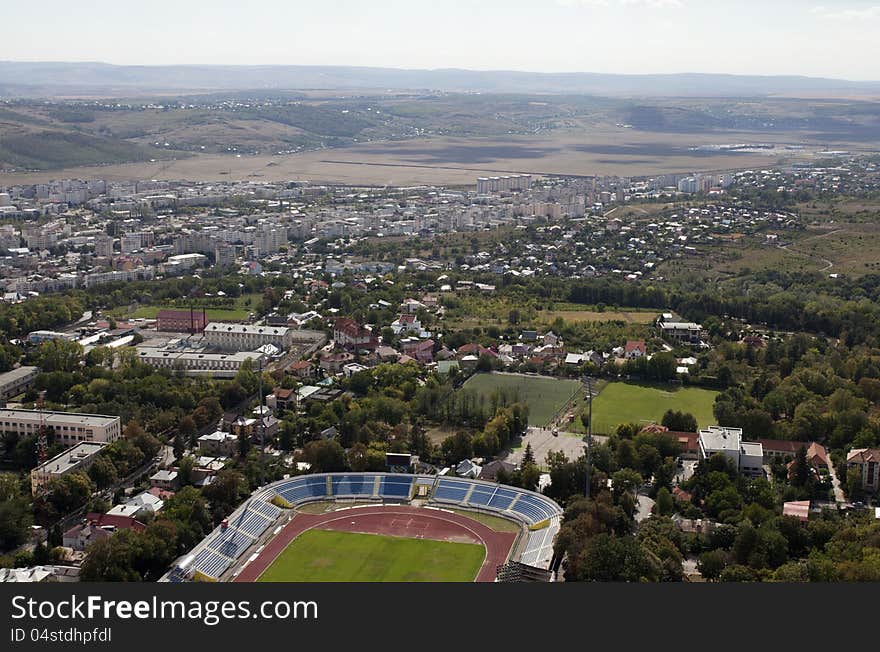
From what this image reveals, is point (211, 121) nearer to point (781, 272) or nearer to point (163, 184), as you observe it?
point (163, 184)

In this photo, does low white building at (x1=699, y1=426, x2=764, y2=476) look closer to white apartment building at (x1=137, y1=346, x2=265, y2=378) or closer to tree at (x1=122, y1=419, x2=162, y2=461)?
tree at (x1=122, y1=419, x2=162, y2=461)

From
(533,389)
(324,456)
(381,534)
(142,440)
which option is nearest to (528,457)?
(381,534)

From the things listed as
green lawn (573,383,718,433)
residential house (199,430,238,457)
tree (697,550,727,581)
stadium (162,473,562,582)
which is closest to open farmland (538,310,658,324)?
green lawn (573,383,718,433)

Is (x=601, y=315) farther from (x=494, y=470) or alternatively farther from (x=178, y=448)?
(x=178, y=448)

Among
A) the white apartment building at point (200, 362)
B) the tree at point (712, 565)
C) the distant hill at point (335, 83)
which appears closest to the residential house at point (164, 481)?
the white apartment building at point (200, 362)

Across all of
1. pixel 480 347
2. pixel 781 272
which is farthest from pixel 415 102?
pixel 480 347

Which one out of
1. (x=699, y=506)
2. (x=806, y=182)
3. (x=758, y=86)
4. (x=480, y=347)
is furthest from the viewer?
(x=758, y=86)
